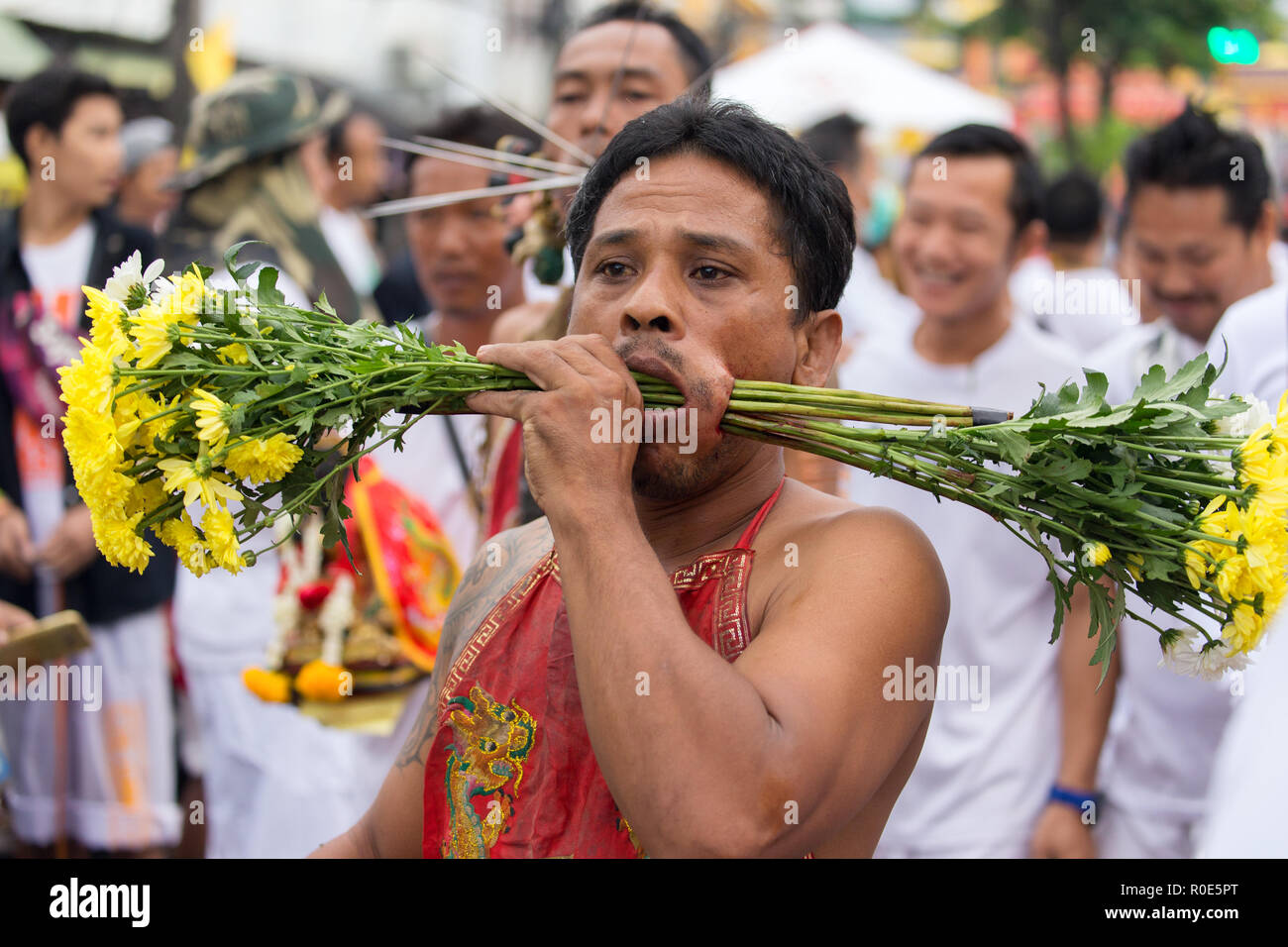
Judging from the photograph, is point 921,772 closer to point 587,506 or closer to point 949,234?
point 949,234

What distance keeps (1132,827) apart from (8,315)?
502 cm

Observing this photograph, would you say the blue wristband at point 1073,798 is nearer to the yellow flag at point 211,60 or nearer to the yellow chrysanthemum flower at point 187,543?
the yellow chrysanthemum flower at point 187,543

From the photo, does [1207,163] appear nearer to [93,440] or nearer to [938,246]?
[938,246]

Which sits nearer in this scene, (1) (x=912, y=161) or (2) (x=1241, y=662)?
(2) (x=1241, y=662)

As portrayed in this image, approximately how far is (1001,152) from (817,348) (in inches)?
122

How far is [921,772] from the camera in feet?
15.7

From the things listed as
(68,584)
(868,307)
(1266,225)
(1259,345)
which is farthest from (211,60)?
(1259,345)

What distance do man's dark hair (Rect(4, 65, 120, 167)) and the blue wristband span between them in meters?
5.23

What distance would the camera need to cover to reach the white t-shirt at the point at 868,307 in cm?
711

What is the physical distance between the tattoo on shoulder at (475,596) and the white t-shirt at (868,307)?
4082mm

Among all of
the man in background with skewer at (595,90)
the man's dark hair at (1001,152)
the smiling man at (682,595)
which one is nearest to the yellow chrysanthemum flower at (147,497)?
the smiling man at (682,595)

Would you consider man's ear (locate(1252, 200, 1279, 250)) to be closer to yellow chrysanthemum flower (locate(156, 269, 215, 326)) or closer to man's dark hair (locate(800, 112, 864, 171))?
man's dark hair (locate(800, 112, 864, 171))
